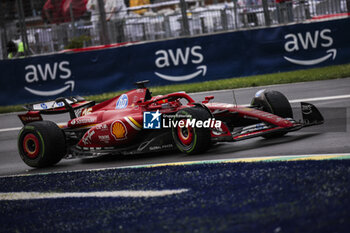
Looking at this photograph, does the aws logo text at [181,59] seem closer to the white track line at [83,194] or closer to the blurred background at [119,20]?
the blurred background at [119,20]

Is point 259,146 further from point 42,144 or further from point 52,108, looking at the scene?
point 52,108

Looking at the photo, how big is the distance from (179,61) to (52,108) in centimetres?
780

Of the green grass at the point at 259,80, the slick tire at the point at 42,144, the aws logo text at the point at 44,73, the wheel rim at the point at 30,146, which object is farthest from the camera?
the aws logo text at the point at 44,73

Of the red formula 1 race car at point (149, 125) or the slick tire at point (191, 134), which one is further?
the red formula 1 race car at point (149, 125)

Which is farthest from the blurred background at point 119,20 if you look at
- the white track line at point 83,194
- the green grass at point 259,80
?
the white track line at point 83,194

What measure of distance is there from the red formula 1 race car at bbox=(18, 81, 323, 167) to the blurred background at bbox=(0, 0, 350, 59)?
8414mm

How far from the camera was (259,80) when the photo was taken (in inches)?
616

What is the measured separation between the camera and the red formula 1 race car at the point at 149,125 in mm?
7660

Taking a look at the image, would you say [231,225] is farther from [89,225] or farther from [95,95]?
[95,95]

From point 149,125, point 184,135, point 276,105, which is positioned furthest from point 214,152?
point 276,105

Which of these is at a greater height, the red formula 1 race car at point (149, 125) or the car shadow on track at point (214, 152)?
the red formula 1 race car at point (149, 125)

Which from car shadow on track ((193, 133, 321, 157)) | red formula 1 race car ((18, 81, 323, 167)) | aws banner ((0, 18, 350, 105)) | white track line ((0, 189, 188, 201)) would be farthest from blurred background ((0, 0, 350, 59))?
white track line ((0, 189, 188, 201))

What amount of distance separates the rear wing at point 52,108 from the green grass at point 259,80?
6048 millimetres

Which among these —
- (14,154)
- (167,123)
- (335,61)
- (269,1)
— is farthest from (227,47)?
(167,123)
